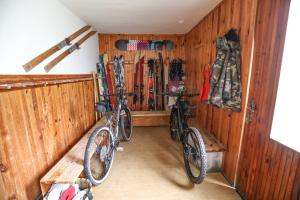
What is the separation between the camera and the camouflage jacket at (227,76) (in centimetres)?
174

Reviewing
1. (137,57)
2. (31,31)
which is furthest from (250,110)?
(137,57)

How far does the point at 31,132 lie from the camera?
150 cm

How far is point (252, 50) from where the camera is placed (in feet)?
5.10

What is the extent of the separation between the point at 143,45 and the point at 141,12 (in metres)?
→ 1.53

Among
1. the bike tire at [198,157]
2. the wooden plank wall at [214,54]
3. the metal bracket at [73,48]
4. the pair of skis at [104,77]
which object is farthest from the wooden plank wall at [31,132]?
the wooden plank wall at [214,54]

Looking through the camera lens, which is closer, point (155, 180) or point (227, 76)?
point (227, 76)

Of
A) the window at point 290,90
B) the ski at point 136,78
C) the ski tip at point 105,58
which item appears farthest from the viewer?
the ski at point 136,78

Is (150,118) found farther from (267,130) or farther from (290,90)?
(290,90)

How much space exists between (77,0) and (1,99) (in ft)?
5.01

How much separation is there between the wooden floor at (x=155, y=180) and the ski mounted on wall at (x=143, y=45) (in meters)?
2.50

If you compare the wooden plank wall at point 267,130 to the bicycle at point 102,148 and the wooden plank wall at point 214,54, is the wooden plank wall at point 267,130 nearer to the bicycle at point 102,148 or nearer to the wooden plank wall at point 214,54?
the wooden plank wall at point 214,54

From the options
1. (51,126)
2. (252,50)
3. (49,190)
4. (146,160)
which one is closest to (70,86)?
(51,126)

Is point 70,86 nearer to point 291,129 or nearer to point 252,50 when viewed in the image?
point 252,50

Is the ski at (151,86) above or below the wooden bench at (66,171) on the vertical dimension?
above
